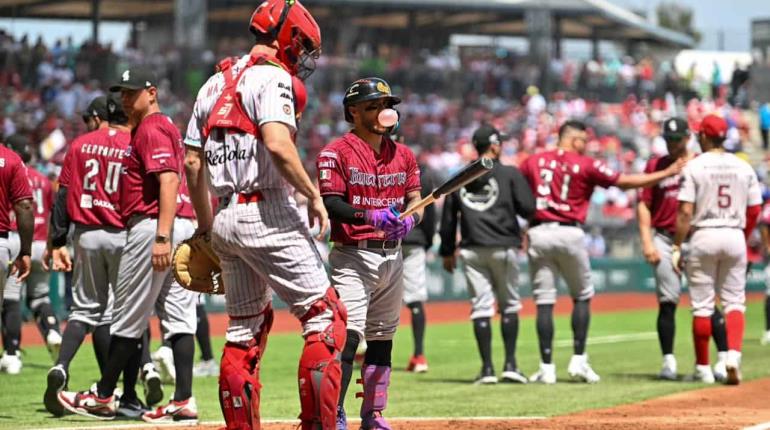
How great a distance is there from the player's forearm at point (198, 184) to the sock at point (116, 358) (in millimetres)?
2106

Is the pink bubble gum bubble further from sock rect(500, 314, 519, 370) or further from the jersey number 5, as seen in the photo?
sock rect(500, 314, 519, 370)

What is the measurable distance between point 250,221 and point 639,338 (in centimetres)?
1296

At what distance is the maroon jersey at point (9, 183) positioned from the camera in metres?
8.93

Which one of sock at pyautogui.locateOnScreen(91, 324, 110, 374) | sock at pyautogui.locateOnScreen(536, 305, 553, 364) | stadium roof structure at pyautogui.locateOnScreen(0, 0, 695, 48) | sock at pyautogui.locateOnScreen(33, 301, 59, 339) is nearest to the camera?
sock at pyautogui.locateOnScreen(91, 324, 110, 374)

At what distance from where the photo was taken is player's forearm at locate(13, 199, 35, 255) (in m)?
9.09

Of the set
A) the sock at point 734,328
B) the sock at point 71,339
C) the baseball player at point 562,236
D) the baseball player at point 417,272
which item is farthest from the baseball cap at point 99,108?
the sock at point 734,328

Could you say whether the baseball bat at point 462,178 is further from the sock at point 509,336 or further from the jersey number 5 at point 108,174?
the sock at point 509,336

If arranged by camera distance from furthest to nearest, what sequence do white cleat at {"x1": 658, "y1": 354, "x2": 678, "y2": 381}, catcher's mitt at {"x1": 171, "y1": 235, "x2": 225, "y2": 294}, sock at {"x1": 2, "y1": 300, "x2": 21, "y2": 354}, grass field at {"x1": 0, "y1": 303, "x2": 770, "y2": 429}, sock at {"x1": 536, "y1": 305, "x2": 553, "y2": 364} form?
sock at {"x1": 2, "y1": 300, "x2": 21, "y2": 354} < white cleat at {"x1": 658, "y1": 354, "x2": 678, "y2": 381} < sock at {"x1": 536, "y1": 305, "x2": 553, "y2": 364} < grass field at {"x1": 0, "y1": 303, "x2": 770, "y2": 429} < catcher's mitt at {"x1": 171, "y1": 235, "x2": 225, "y2": 294}

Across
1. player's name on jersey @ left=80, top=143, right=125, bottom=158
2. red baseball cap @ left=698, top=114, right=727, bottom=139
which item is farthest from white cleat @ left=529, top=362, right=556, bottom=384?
player's name on jersey @ left=80, top=143, right=125, bottom=158

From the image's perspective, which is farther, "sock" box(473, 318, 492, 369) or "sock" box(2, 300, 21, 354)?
"sock" box(2, 300, 21, 354)

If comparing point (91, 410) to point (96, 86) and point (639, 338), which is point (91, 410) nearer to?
point (639, 338)

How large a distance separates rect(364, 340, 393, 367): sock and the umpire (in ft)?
13.2

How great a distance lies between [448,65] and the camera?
40.2 meters

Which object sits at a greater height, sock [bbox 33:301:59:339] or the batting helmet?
the batting helmet
